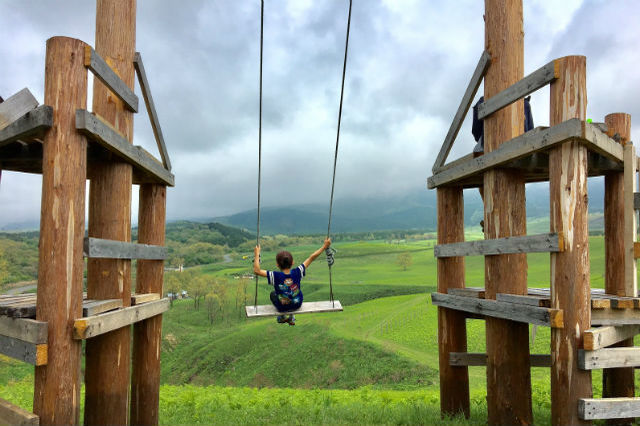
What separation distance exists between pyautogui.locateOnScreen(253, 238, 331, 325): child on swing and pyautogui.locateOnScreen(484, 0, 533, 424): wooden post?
2.69 meters

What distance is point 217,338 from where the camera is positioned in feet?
171

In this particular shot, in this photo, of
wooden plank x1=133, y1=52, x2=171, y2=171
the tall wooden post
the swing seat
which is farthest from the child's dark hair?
the tall wooden post

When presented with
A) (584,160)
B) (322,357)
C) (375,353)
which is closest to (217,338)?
(322,357)

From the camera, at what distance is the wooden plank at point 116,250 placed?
17.5 feet

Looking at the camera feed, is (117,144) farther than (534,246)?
Yes

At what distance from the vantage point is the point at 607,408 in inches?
207

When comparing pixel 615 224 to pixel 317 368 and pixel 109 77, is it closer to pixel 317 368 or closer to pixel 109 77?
pixel 109 77

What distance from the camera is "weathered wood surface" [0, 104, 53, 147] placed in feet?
16.5

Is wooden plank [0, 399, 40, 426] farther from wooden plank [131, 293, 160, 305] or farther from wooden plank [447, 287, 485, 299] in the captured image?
wooden plank [447, 287, 485, 299]

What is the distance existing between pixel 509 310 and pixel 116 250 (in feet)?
17.1

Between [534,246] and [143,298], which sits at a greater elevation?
[534,246]

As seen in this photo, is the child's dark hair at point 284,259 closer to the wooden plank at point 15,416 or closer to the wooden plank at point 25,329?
the wooden plank at point 25,329

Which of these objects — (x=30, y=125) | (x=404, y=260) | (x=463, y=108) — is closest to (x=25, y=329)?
(x=30, y=125)

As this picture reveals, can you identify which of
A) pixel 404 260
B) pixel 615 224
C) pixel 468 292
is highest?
pixel 615 224
